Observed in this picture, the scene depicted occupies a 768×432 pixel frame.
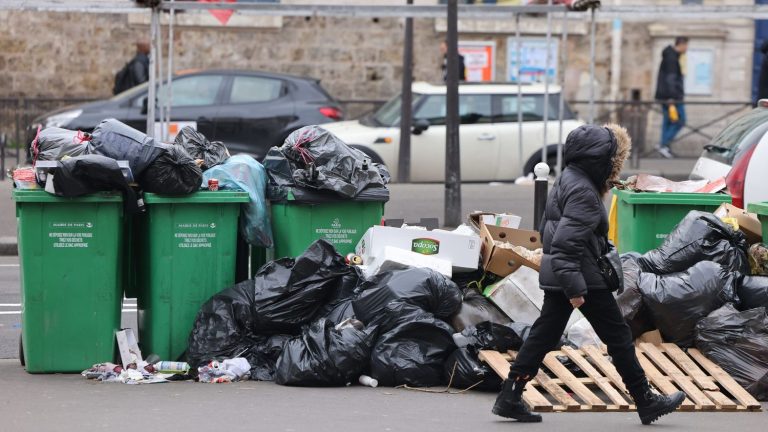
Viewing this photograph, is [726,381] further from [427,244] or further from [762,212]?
[427,244]

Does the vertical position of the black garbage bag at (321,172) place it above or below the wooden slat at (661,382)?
above

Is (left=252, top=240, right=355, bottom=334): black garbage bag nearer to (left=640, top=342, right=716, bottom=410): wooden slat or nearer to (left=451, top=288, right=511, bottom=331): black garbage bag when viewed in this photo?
(left=451, top=288, right=511, bottom=331): black garbage bag

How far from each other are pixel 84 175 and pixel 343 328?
5.20ft

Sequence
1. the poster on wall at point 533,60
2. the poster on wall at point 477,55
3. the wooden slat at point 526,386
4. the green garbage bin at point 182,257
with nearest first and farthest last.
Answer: the wooden slat at point 526,386, the green garbage bin at point 182,257, the poster on wall at point 533,60, the poster on wall at point 477,55

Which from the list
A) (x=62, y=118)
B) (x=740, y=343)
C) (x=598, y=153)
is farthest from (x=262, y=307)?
(x=62, y=118)

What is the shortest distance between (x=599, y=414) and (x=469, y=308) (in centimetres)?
109

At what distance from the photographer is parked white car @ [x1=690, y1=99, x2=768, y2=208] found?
29.3 ft

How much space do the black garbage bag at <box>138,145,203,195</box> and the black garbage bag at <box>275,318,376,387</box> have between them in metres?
1.05

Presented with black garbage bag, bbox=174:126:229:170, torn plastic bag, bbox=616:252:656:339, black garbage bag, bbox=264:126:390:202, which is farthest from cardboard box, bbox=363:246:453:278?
black garbage bag, bbox=174:126:229:170

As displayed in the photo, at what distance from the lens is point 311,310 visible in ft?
22.6

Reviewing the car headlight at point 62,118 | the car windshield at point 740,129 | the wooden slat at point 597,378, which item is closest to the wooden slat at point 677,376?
the wooden slat at point 597,378

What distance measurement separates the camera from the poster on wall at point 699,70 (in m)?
22.8

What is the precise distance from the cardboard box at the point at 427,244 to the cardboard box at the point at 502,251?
0.26 feet

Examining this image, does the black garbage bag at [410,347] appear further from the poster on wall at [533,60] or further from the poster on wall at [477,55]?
the poster on wall at [477,55]
